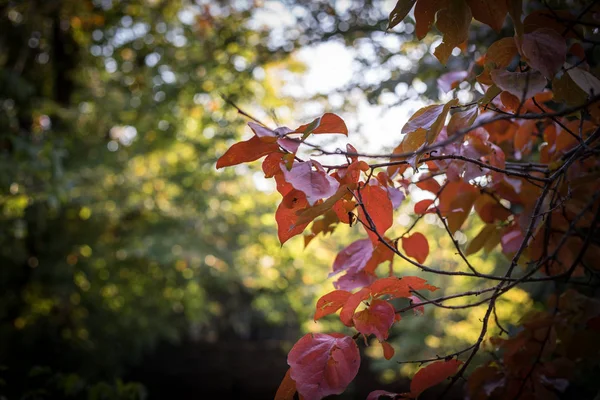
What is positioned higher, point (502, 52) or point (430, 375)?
point (502, 52)

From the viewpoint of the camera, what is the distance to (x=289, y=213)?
0.76 m

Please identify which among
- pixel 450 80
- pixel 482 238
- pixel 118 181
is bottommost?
pixel 118 181

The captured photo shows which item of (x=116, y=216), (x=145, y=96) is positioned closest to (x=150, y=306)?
(x=116, y=216)

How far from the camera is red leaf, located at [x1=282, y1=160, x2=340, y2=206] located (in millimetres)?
614

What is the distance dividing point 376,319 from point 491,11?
1.84 ft

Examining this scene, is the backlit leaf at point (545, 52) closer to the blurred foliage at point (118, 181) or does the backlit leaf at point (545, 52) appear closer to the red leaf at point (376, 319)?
the red leaf at point (376, 319)

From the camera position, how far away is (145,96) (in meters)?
4.07

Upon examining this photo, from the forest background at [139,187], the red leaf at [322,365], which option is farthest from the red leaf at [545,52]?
the forest background at [139,187]

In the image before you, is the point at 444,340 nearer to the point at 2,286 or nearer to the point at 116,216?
the point at 116,216

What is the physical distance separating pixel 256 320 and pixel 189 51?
6.40 metres

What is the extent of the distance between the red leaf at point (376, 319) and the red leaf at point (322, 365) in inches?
1.3

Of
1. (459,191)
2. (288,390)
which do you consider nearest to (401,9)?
(459,191)

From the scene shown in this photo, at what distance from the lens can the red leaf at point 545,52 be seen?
64 cm

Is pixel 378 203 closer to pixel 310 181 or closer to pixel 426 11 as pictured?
pixel 310 181
